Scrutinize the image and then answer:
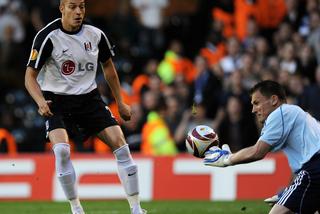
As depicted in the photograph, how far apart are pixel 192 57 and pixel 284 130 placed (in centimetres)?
1153

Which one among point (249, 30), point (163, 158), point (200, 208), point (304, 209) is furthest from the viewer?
point (249, 30)

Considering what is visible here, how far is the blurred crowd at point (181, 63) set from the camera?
51.0ft

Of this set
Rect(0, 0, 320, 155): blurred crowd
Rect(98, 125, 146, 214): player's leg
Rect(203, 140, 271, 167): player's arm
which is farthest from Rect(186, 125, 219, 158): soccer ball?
Rect(0, 0, 320, 155): blurred crowd

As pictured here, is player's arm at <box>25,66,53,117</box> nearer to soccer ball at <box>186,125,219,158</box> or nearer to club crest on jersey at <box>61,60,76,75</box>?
club crest on jersey at <box>61,60,76,75</box>

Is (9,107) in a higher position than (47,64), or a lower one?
lower

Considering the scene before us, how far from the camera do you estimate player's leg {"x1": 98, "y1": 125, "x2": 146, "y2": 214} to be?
9.70 metres

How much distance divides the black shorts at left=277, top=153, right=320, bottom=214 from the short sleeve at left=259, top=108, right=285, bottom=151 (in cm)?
34

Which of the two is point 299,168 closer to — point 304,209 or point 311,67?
point 304,209

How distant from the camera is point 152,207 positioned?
40.2 feet

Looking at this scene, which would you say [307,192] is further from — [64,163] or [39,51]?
[39,51]

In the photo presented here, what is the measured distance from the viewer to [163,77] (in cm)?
1825

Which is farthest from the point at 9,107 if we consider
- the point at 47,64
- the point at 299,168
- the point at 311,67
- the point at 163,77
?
the point at 299,168

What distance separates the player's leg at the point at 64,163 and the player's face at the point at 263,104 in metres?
2.11

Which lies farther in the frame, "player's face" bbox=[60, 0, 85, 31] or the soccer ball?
"player's face" bbox=[60, 0, 85, 31]
